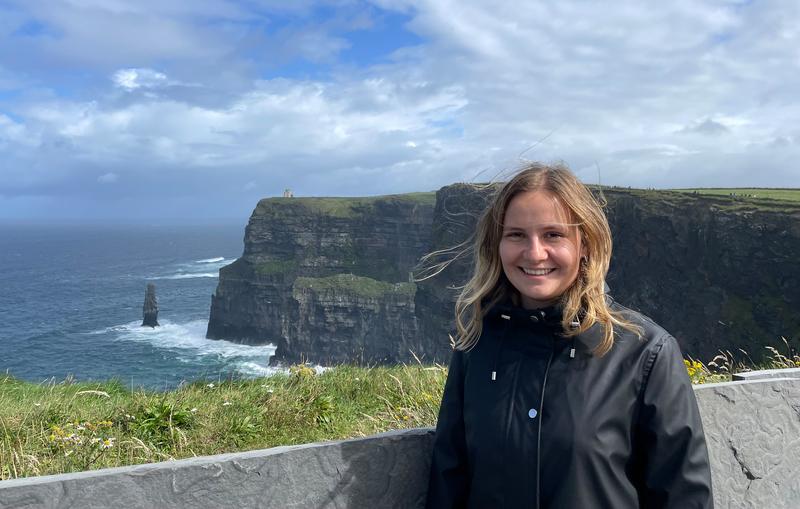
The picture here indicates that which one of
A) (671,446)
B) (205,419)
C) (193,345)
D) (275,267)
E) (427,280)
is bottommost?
(193,345)

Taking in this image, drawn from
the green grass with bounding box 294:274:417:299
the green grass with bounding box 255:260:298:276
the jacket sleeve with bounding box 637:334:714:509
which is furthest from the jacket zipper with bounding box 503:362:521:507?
the green grass with bounding box 255:260:298:276

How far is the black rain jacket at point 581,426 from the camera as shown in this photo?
7.20 feet

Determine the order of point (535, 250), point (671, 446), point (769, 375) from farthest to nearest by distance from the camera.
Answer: point (769, 375) < point (535, 250) < point (671, 446)

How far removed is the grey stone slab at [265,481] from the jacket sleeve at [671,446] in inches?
41.7

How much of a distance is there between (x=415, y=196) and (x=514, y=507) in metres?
102

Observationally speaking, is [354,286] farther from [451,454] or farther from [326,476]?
[451,454]

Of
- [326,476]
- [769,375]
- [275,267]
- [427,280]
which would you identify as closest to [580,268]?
[326,476]

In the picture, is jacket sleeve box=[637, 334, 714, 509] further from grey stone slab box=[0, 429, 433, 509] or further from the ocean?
the ocean

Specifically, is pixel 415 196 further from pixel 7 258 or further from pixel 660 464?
pixel 7 258

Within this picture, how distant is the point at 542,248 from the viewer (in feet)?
8.27

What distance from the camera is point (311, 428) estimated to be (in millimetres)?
5441

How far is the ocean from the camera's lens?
54.8m

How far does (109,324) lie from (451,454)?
85.5 m

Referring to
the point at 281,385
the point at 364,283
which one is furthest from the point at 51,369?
the point at 281,385
